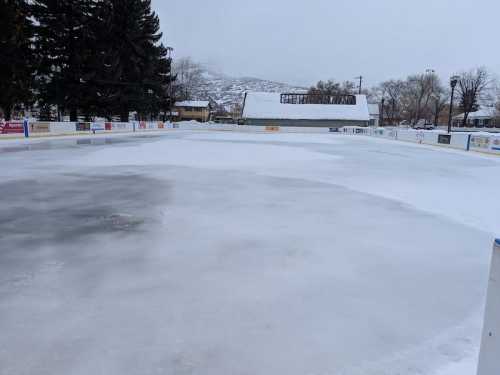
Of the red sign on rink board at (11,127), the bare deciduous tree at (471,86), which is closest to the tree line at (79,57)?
the red sign on rink board at (11,127)

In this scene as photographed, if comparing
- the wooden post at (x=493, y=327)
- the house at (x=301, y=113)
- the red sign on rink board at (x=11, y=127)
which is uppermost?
the house at (x=301, y=113)

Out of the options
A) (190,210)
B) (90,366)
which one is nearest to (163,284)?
(90,366)

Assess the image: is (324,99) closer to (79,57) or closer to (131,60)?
(131,60)

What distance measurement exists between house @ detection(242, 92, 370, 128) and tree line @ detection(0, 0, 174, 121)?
1748 centimetres

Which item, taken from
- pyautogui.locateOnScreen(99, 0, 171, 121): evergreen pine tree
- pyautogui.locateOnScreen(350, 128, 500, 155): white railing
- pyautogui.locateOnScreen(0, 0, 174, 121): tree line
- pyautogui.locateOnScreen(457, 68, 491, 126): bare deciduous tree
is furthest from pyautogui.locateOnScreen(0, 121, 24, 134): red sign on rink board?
pyautogui.locateOnScreen(457, 68, 491, 126): bare deciduous tree

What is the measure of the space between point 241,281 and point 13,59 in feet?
A: 110

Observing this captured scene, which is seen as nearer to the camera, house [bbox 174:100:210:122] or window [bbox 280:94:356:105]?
window [bbox 280:94:356:105]

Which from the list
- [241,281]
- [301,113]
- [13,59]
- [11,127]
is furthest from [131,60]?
[241,281]

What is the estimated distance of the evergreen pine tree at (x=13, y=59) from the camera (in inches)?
1147

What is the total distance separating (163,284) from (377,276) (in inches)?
80.6

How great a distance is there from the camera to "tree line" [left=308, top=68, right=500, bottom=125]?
8075 centimetres

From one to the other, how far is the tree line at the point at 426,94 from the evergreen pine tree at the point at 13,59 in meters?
64.3

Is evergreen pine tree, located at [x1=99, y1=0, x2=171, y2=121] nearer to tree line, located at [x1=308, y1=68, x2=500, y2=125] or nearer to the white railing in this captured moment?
the white railing

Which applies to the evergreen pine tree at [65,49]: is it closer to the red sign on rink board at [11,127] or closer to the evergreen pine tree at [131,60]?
the evergreen pine tree at [131,60]
